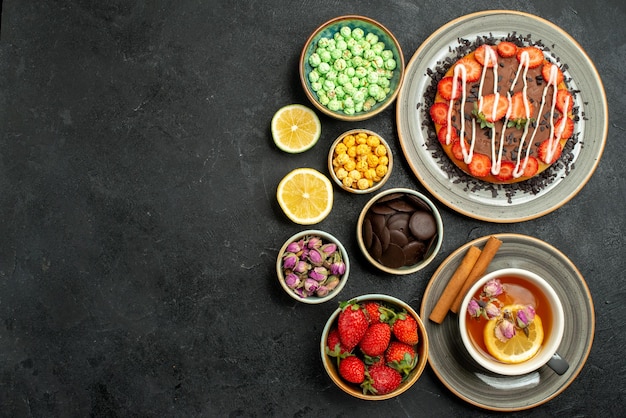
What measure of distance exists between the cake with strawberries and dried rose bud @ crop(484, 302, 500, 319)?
560 millimetres

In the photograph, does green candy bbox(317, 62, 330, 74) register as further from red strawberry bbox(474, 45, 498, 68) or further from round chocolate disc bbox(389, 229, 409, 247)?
round chocolate disc bbox(389, 229, 409, 247)

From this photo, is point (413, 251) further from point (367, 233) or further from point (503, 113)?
point (503, 113)

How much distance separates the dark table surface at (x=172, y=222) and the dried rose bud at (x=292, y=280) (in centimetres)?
19

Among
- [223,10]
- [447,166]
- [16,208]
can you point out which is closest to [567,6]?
[447,166]

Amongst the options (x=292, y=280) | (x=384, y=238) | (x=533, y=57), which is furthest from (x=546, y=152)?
(x=292, y=280)

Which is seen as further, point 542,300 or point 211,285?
point 211,285

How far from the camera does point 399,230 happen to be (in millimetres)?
2564

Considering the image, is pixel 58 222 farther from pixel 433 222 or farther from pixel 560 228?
pixel 560 228

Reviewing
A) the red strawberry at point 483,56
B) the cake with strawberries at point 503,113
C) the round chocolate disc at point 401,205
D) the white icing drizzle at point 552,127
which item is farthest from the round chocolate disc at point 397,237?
the red strawberry at point 483,56

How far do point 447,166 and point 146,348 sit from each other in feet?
5.30

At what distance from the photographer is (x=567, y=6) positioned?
113 inches

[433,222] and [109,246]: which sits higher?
[433,222]

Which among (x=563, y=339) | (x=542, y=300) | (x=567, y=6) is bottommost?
(x=563, y=339)

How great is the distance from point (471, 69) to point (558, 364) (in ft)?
4.29
